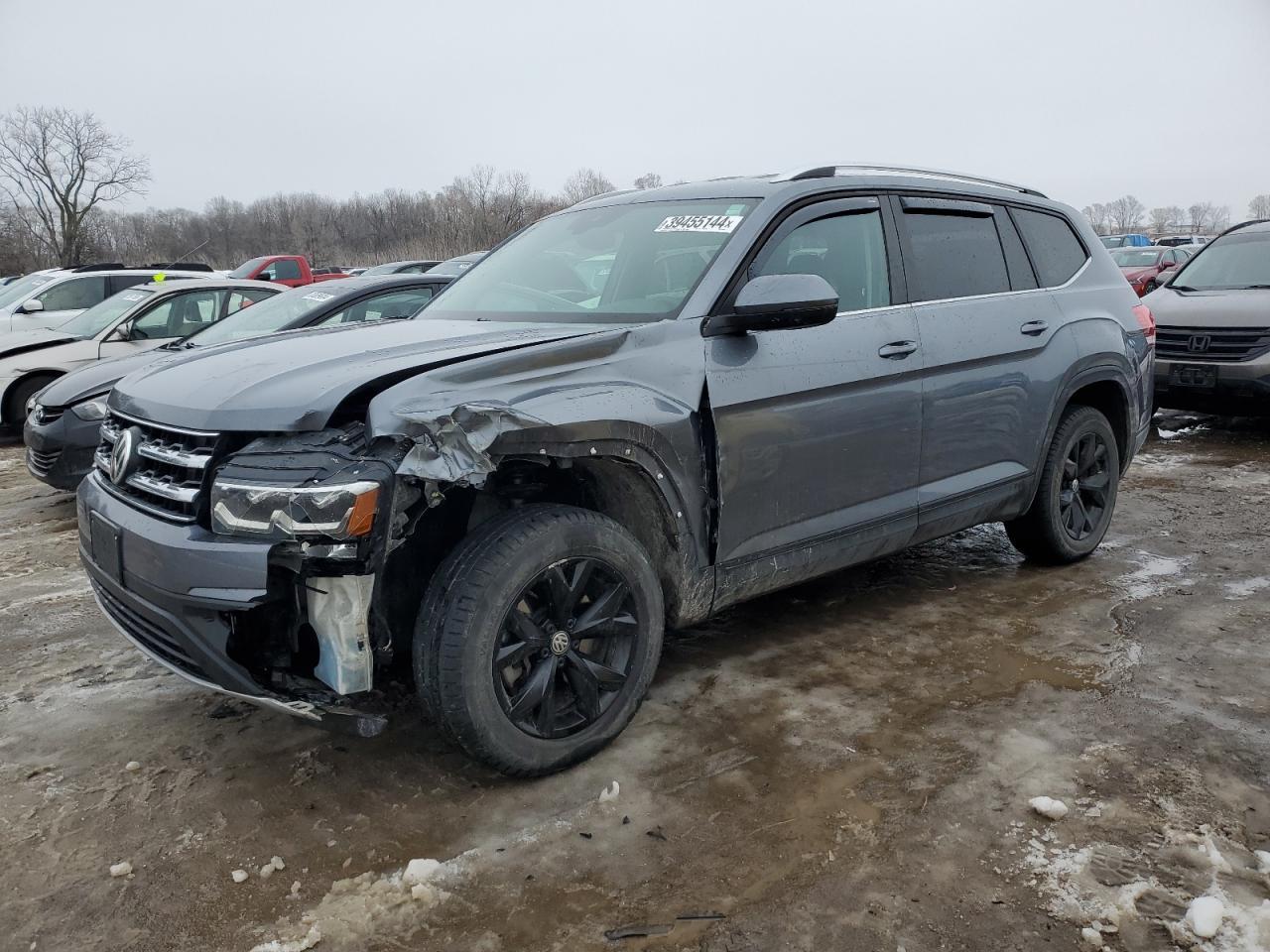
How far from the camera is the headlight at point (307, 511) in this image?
7.79 feet

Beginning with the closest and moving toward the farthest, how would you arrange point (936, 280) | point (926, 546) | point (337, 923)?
point (337, 923)
point (936, 280)
point (926, 546)

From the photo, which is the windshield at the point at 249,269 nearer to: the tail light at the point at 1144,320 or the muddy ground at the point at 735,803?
the muddy ground at the point at 735,803

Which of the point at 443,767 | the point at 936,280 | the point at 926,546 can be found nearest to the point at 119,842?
the point at 443,767

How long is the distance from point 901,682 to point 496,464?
5.94ft

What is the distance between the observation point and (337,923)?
2256 millimetres

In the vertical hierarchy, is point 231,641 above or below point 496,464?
below

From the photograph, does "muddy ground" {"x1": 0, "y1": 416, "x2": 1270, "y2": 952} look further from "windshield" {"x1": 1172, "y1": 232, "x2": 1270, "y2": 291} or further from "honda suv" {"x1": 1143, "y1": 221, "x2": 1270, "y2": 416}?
"windshield" {"x1": 1172, "y1": 232, "x2": 1270, "y2": 291}

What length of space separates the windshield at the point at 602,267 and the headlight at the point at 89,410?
3423mm

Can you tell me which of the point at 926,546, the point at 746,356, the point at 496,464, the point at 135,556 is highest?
the point at 746,356

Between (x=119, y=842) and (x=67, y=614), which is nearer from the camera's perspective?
(x=119, y=842)

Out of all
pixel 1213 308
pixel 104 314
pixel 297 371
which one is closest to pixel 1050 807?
pixel 297 371

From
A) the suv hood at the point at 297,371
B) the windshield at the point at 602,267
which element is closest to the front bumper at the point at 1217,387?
the windshield at the point at 602,267

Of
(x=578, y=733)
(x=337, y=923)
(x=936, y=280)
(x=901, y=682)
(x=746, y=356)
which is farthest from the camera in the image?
(x=936, y=280)

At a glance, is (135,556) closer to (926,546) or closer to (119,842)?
(119,842)
